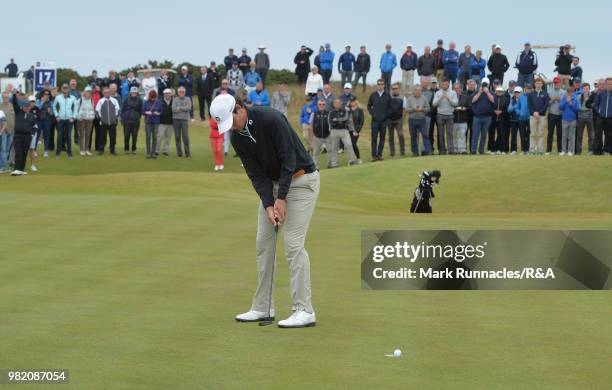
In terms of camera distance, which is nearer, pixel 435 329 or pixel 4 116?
pixel 435 329

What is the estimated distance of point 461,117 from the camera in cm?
3609

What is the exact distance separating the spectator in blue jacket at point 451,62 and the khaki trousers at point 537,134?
6.74m

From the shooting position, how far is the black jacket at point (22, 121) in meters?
32.6

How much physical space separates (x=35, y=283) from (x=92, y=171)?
86.5 feet

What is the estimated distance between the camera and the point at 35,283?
13688mm

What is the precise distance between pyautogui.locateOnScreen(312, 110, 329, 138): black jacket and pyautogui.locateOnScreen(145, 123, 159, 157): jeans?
6.82m

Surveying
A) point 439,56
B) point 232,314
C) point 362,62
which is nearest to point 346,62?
point 362,62

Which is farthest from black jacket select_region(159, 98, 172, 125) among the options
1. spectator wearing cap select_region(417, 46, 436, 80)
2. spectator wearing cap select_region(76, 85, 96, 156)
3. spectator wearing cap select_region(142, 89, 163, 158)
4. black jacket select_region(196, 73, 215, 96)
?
spectator wearing cap select_region(417, 46, 436, 80)

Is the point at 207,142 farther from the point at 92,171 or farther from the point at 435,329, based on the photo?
the point at 435,329

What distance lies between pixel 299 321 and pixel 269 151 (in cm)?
163

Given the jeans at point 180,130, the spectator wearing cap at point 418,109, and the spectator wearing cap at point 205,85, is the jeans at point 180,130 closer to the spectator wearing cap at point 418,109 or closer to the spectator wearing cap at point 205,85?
the spectator wearing cap at point 205,85

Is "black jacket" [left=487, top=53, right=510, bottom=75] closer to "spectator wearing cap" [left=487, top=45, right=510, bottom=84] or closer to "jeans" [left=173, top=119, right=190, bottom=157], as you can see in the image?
"spectator wearing cap" [left=487, top=45, right=510, bottom=84]

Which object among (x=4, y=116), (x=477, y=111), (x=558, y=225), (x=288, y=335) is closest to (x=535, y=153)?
(x=477, y=111)

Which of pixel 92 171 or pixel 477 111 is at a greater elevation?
pixel 477 111
